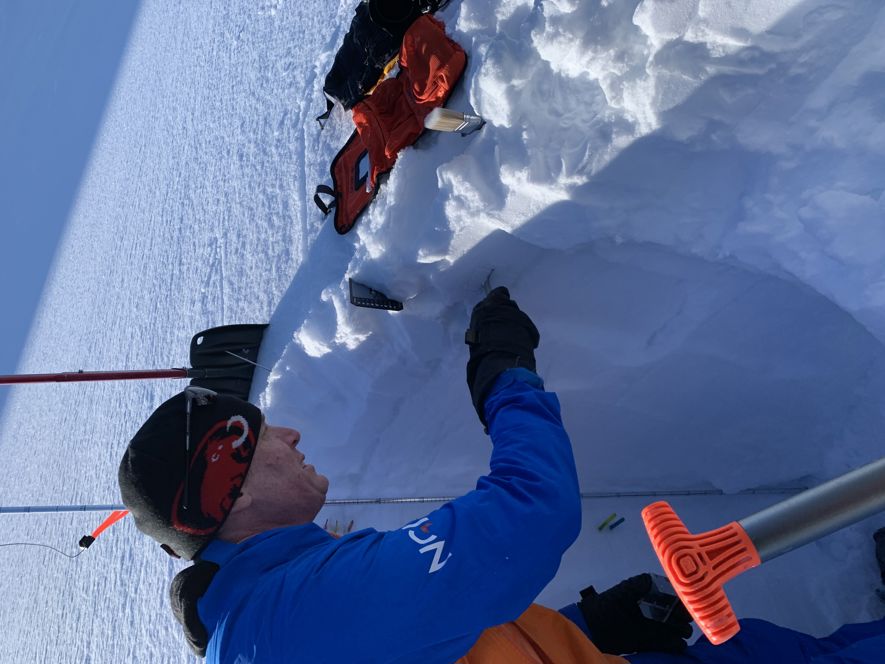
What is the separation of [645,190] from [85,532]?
2.62 meters

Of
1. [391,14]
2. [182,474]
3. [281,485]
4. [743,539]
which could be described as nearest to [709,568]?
[743,539]

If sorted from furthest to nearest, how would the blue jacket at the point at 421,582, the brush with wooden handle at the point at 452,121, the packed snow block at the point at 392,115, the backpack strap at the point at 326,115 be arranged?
the backpack strap at the point at 326,115
the packed snow block at the point at 392,115
the brush with wooden handle at the point at 452,121
the blue jacket at the point at 421,582

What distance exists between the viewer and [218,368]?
1.88 metres

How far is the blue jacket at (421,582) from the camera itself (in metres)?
0.71

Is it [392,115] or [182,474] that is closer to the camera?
[182,474]

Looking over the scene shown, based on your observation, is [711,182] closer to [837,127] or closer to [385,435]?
[837,127]

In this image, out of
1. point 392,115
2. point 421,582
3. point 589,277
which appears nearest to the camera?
point 421,582

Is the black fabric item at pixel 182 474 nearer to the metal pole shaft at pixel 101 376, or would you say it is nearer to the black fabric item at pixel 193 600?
the black fabric item at pixel 193 600

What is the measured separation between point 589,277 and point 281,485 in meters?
0.73

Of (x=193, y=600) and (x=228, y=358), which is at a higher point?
(x=193, y=600)

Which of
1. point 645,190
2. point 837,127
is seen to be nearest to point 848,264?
point 837,127

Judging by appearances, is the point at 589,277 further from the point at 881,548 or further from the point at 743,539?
the point at 881,548

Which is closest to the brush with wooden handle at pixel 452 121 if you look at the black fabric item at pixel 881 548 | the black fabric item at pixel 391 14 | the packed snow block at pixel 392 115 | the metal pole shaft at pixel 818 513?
the packed snow block at pixel 392 115

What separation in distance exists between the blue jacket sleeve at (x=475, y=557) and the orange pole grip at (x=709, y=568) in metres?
0.12
